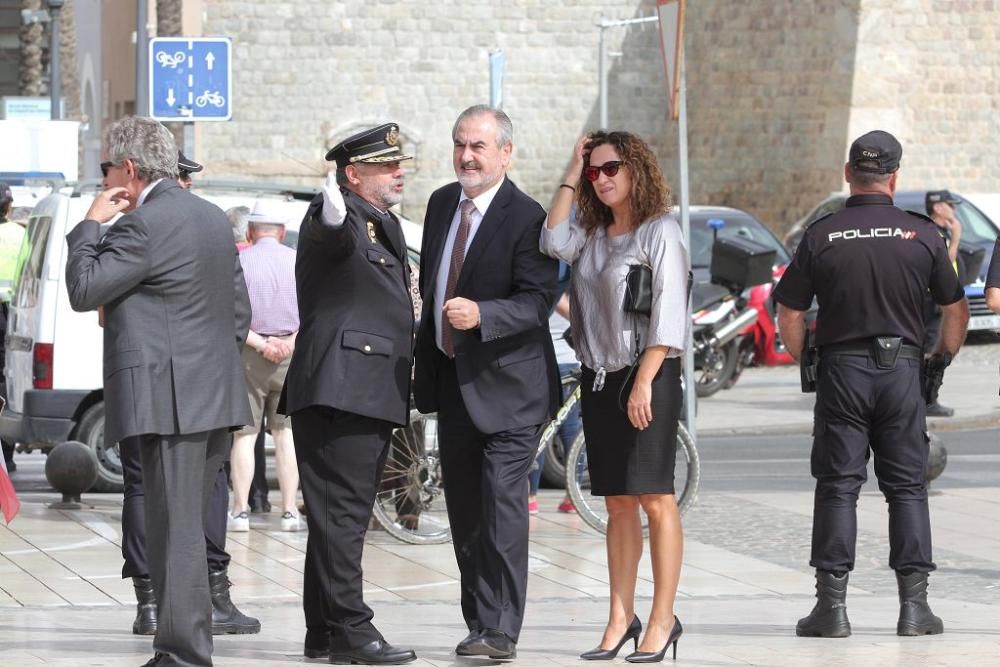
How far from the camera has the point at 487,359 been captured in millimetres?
7008

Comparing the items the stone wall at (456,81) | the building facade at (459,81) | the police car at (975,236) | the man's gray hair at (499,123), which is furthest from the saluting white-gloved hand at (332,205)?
the stone wall at (456,81)

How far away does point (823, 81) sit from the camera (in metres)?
42.1

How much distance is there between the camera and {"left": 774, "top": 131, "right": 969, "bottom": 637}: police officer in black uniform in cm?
752

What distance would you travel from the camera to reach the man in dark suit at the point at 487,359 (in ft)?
22.7

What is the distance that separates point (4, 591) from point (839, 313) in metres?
3.50

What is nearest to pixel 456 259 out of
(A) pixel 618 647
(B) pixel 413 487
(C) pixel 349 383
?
(C) pixel 349 383

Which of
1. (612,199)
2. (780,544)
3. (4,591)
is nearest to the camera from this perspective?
(612,199)

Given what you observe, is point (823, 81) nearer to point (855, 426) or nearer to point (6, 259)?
point (6, 259)

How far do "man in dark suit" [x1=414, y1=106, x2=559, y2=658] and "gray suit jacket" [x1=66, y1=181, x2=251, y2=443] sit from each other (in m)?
0.80

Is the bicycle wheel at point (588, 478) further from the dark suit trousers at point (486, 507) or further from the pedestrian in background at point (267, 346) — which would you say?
the dark suit trousers at point (486, 507)

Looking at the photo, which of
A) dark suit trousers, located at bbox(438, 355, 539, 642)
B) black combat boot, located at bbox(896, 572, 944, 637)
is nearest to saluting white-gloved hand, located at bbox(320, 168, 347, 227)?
dark suit trousers, located at bbox(438, 355, 539, 642)

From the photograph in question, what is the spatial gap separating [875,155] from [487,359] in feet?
5.39

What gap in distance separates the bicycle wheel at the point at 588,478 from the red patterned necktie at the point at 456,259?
131 inches

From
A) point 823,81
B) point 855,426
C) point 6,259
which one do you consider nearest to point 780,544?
point 855,426
